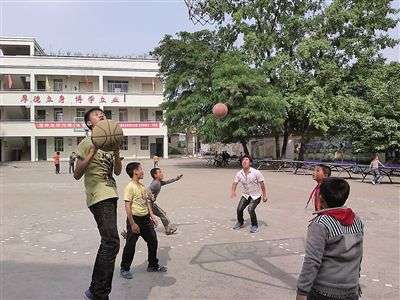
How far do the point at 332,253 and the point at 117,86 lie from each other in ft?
178

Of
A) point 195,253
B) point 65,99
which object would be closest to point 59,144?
point 65,99

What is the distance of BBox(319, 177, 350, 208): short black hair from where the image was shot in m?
3.33

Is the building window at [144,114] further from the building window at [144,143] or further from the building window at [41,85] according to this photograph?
the building window at [41,85]

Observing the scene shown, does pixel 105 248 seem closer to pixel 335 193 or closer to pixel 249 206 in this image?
pixel 335 193

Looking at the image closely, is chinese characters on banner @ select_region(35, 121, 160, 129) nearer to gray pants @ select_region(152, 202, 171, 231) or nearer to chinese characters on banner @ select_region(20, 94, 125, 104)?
chinese characters on banner @ select_region(20, 94, 125, 104)

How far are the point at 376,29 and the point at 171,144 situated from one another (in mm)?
38201

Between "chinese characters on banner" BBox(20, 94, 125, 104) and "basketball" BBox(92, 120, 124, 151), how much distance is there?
1968 inches

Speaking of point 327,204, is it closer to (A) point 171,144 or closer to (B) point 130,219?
(B) point 130,219

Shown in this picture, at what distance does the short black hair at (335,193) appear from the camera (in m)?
3.33

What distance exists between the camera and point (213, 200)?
15078mm

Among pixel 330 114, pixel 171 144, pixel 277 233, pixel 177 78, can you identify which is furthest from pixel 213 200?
pixel 171 144

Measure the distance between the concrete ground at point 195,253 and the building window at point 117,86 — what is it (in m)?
42.4

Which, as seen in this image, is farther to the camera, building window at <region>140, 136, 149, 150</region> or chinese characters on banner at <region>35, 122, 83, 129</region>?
building window at <region>140, 136, 149, 150</region>

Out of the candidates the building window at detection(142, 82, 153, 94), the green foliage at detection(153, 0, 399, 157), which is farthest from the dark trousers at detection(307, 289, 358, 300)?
the building window at detection(142, 82, 153, 94)
